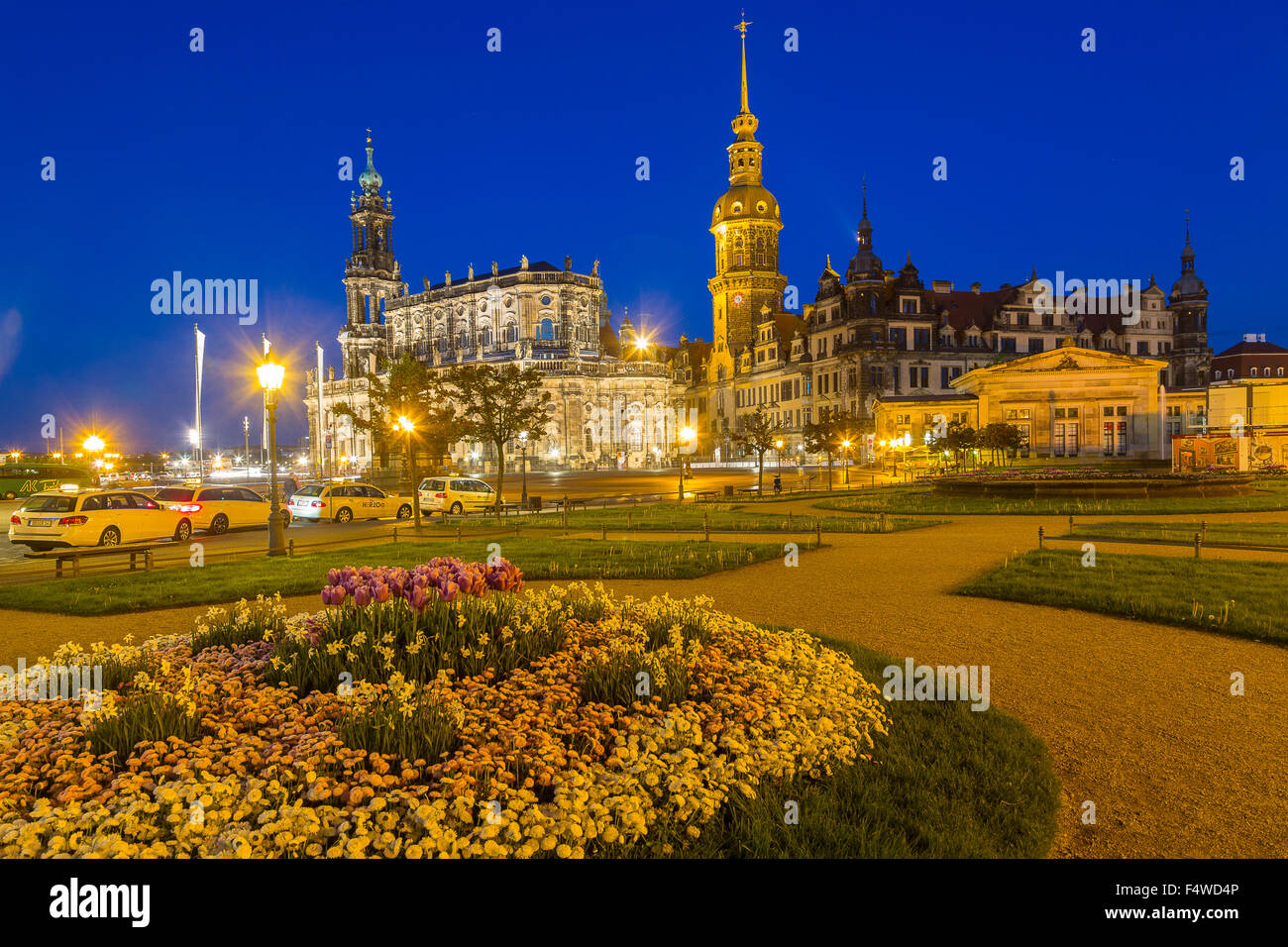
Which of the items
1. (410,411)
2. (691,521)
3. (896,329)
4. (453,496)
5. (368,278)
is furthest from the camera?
(368,278)

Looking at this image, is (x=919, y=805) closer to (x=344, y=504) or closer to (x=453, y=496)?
(x=344, y=504)

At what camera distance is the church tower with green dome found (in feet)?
392

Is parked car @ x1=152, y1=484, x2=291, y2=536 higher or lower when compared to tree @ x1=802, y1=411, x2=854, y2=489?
lower

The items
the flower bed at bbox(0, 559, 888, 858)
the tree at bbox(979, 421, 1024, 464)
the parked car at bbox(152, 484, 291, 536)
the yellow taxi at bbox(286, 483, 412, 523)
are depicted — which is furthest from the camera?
the tree at bbox(979, 421, 1024, 464)

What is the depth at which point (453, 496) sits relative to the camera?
34.2 meters

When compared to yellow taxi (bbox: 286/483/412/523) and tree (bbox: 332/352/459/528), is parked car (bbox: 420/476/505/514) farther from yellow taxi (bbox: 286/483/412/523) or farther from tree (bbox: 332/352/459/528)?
tree (bbox: 332/352/459/528)

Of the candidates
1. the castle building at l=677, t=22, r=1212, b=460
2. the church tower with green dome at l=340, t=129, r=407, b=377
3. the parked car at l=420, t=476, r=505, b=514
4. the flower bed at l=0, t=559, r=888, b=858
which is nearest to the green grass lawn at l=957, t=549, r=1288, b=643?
the flower bed at l=0, t=559, r=888, b=858

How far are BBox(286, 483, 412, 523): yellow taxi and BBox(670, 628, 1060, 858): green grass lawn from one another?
2932 cm

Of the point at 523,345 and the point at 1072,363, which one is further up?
the point at 523,345

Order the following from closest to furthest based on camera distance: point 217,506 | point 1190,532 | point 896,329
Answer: point 1190,532
point 217,506
point 896,329

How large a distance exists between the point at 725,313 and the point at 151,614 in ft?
320

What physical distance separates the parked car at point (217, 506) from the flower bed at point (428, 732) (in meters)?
19.5

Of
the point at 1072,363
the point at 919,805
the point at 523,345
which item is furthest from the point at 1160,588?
the point at 523,345

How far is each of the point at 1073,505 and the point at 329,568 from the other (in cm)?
2481
